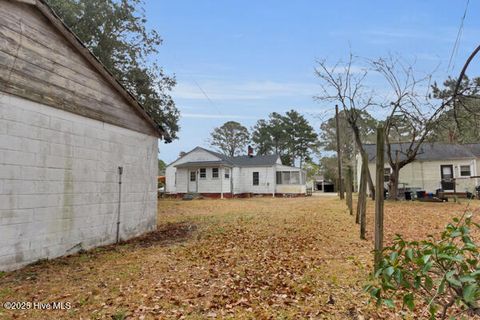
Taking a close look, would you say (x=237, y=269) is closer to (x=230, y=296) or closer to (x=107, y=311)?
(x=230, y=296)

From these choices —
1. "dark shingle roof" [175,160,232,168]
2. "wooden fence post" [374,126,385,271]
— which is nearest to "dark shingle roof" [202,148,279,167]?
"dark shingle roof" [175,160,232,168]

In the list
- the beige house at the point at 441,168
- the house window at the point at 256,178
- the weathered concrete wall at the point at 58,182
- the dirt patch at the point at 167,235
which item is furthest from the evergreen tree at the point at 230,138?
the weathered concrete wall at the point at 58,182

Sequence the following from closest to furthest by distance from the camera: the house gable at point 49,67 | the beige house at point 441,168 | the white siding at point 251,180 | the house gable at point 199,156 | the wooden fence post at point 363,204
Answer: the house gable at point 49,67, the wooden fence post at point 363,204, the beige house at point 441,168, the house gable at point 199,156, the white siding at point 251,180

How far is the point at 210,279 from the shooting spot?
4.82 m

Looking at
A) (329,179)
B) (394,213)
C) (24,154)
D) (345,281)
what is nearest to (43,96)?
(24,154)

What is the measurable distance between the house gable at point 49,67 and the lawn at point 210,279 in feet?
10.1

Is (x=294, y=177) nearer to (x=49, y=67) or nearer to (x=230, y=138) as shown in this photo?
(x=230, y=138)

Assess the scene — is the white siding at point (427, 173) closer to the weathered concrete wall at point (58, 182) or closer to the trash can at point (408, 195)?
the trash can at point (408, 195)

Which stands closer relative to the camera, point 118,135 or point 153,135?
point 118,135

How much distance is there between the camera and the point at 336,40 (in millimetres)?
14320

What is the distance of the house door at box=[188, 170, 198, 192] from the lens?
90.2ft

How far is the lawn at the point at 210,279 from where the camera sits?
3713mm

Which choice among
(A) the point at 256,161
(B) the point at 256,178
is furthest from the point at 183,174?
(A) the point at 256,161

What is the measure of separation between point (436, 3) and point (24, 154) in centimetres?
804
